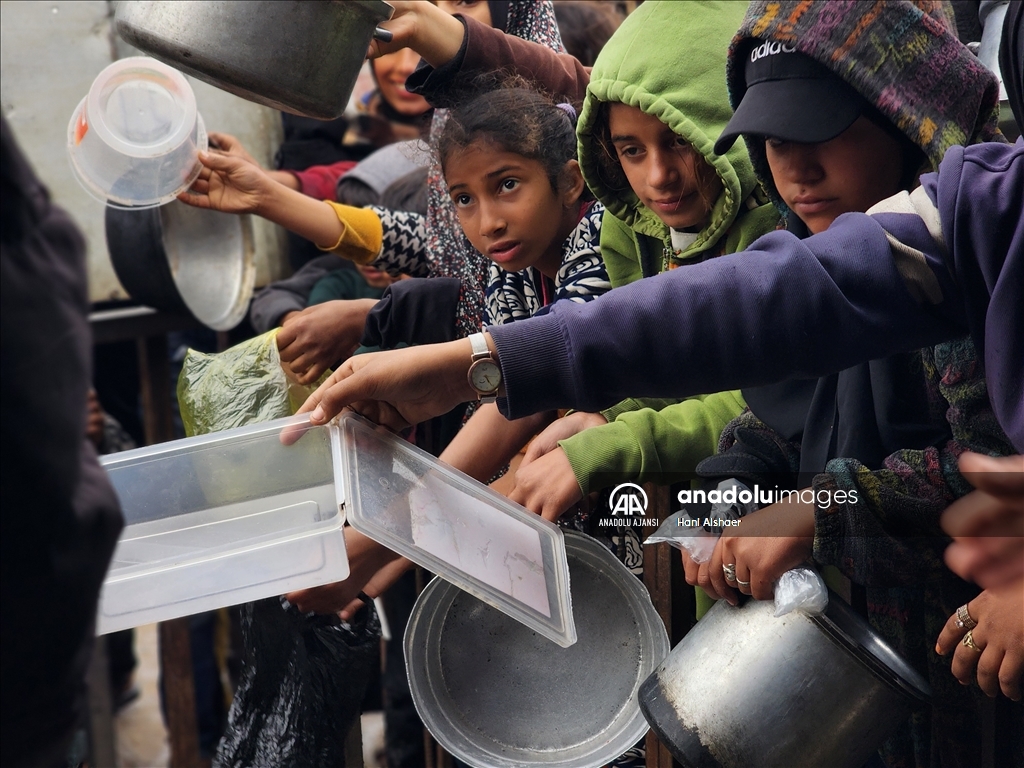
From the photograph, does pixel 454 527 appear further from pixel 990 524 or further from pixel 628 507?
pixel 990 524

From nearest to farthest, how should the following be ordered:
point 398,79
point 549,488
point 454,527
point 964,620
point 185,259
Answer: point 964,620, point 454,527, point 549,488, point 185,259, point 398,79

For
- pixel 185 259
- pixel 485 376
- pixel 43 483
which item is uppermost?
pixel 43 483

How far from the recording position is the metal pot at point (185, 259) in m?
3.04

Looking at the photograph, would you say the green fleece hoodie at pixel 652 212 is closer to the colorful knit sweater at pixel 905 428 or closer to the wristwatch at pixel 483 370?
the colorful knit sweater at pixel 905 428

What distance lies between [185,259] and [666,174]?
1.60 m

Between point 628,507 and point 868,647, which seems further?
point 628,507

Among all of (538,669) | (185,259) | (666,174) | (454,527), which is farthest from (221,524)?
(185,259)

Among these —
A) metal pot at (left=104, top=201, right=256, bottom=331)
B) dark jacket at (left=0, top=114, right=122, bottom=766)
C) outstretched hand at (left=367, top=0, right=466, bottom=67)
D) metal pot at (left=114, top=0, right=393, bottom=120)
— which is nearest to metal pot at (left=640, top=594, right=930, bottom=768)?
dark jacket at (left=0, top=114, right=122, bottom=766)

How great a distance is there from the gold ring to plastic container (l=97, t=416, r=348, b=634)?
94 cm

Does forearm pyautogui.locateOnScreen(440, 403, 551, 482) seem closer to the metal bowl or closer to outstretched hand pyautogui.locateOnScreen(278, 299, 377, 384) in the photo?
the metal bowl

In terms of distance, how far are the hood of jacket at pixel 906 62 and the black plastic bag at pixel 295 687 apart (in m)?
1.39

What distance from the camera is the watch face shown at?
1.60 metres

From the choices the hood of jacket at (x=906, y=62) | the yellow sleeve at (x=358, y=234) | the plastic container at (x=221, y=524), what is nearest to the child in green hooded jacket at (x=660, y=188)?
the hood of jacket at (x=906, y=62)

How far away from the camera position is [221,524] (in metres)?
1.82
